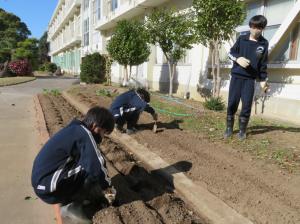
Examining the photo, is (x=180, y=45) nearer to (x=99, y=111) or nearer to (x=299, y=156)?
(x=299, y=156)

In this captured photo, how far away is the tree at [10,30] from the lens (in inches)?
1677

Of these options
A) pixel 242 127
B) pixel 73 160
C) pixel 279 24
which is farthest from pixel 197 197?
pixel 279 24

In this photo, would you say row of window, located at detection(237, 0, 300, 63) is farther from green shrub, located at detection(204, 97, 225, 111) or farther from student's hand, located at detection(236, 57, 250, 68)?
student's hand, located at detection(236, 57, 250, 68)

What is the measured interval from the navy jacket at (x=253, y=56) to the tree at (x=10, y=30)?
40766mm

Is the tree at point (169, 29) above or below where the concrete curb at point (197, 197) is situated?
above

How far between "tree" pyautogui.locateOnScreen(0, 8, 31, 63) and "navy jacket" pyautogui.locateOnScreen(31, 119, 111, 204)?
42.0m

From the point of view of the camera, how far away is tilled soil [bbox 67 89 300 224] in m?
3.12

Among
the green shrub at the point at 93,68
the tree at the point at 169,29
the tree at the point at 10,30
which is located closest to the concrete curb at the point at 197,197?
the tree at the point at 169,29

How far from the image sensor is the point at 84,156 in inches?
105

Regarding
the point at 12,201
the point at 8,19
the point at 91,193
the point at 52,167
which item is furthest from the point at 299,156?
the point at 8,19

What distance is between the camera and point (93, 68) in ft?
59.7

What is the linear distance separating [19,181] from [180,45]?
26.2ft

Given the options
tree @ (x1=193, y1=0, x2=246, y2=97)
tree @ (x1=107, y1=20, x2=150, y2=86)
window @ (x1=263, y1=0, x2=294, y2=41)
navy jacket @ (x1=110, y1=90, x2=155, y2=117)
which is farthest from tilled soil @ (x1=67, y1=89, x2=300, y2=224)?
tree @ (x1=107, y1=20, x2=150, y2=86)

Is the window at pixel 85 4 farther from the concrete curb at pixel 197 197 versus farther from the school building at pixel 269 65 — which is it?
the concrete curb at pixel 197 197
